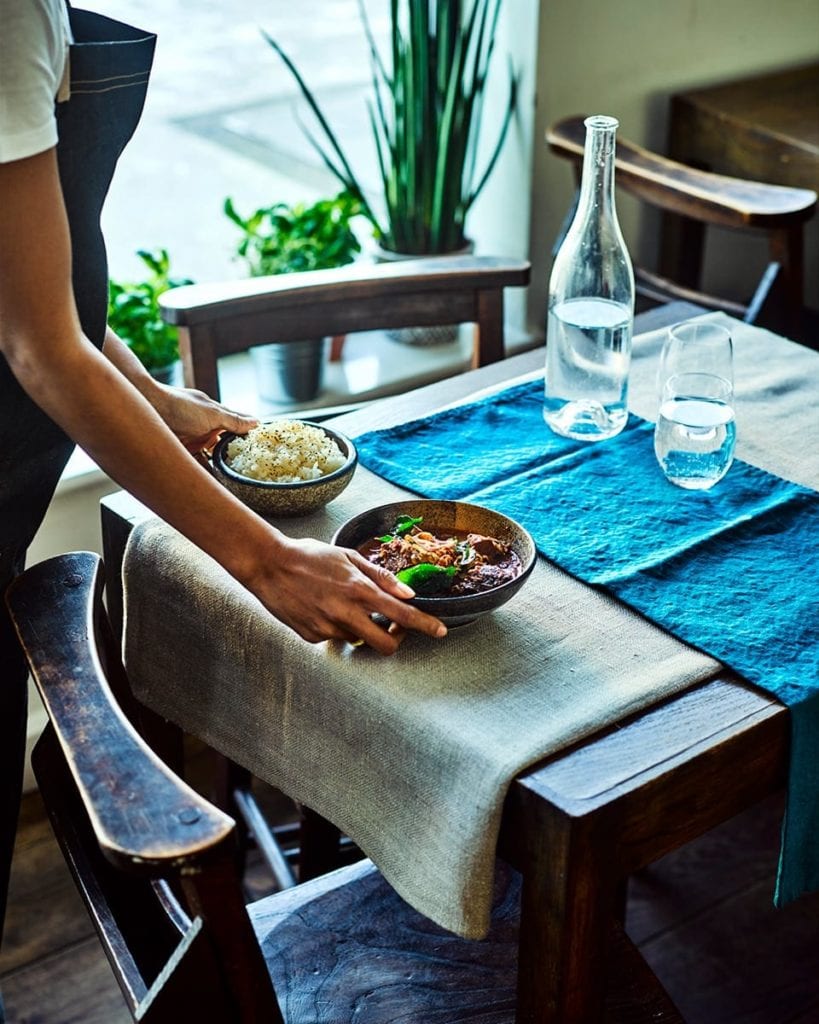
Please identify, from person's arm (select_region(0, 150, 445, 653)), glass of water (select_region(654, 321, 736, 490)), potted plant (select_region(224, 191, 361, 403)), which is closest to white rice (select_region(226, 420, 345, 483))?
person's arm (select_region(0, 150, 445, 653))

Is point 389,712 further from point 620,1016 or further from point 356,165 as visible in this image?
point 356,165

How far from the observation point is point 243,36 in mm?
2518

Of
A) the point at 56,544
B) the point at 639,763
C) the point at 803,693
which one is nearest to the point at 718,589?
the point at 803,693

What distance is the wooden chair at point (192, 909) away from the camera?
32.8 inches

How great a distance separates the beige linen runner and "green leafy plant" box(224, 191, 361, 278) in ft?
3.63

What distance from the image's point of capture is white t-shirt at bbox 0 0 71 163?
2.98 ft

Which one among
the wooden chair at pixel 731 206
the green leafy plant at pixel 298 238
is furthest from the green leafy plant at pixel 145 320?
the wooden chair at pixel 731 206

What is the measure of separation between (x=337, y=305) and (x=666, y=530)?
689 mm

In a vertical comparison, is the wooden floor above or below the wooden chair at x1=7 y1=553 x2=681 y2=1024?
below

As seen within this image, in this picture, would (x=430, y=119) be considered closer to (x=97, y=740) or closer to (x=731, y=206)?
(x=731, y=206)

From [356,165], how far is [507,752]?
6.80ft

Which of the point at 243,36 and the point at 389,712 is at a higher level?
the point at 243,36

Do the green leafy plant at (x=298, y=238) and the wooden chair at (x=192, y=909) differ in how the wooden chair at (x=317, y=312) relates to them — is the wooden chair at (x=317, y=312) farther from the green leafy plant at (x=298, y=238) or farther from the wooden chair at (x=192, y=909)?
the green leafy plant at (x=298, y=238)

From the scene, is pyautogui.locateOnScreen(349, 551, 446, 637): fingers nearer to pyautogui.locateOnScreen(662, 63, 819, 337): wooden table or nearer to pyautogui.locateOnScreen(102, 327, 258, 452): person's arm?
pyautogui.locateOnScreen(102, 327, 258, 452): person's arm
